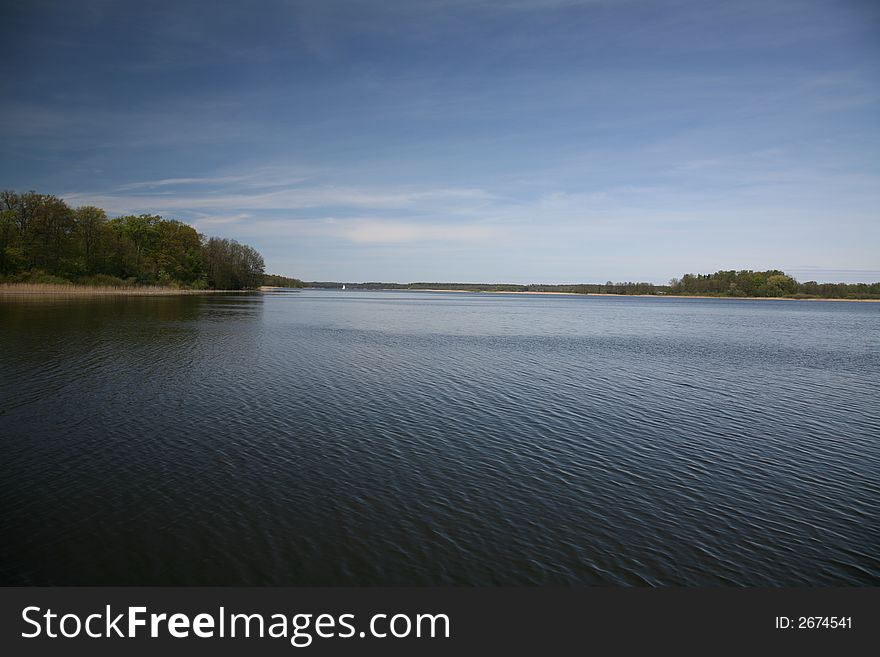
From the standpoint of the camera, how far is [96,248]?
91875 millimetres

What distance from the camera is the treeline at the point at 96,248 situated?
7938 cm

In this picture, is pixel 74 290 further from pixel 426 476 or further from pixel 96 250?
pixel 426 476

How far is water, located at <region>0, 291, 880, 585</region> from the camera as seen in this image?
779 centimetres

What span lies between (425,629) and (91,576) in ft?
16.2

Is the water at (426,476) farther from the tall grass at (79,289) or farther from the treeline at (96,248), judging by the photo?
the treeline at (96,248)

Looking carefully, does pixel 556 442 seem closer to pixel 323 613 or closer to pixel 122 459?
pixel 323 613

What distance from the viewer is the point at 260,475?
1104cm

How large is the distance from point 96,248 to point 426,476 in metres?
105

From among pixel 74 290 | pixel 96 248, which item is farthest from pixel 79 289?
pixel 96 248

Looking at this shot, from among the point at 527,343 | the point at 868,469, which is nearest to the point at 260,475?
the point at 868,469

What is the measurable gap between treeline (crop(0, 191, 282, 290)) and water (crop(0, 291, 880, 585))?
72.4 meters

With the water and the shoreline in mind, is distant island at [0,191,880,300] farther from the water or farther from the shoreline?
the water

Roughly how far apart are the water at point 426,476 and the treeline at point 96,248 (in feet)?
237

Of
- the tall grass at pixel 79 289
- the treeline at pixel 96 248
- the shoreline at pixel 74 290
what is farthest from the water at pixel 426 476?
the treeline at pixel 96 248
